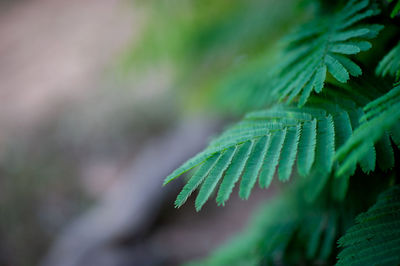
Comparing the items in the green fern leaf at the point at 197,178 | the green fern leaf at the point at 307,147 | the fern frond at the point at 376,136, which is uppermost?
the green fern leaf at the point at 197,178

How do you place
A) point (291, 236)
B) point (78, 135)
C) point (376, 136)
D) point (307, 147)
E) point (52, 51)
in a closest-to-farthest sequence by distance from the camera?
point (376, 136) < point (307, 147) < point (291, 236) < point (78, 135) < point (52, 51)

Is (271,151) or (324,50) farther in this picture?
(324,50)

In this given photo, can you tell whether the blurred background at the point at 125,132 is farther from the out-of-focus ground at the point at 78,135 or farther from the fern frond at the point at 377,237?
the fern frond at the point at 377,237

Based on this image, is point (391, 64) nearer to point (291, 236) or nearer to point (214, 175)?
point (214, 175)

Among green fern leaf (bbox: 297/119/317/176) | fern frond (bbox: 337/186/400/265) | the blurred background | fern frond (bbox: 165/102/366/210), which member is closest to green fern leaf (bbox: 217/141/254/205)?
fern frond (bbox: 165/102/366/210)

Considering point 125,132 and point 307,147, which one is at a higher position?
point 125,132

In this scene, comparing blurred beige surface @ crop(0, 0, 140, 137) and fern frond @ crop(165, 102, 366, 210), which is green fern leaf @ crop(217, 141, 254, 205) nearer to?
fern frond @ crop(165, 102, 366, 210)

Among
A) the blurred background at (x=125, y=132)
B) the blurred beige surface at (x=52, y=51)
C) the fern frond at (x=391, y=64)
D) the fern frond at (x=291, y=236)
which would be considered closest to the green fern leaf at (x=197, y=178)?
the fern frond at (x=391, y=64)

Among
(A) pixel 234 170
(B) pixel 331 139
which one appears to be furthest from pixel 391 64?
(A) pixel 234 170

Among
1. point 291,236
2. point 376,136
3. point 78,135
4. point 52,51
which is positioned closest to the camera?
point 376,136

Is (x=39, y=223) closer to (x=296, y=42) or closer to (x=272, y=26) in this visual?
(x=272, y=26)
